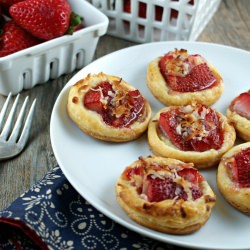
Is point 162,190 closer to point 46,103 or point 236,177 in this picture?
point 236,177

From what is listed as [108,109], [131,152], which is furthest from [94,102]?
[131,152]

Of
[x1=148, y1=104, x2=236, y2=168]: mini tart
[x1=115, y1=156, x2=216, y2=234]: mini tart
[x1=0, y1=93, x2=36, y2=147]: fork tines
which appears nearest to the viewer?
A: [x1=115, y1=156, x2=216, y2=234]: mini tart

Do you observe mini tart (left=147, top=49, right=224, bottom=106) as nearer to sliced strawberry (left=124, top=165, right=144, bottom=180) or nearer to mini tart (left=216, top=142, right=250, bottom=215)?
mini tart (left=216, top=142, right=250, bottom=215)

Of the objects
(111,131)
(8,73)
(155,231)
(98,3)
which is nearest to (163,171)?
(155,231)

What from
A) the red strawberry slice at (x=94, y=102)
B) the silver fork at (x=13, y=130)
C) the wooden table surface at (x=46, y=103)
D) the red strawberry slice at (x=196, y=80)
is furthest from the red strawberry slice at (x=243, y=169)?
the silver fork at (x=13, y=130)

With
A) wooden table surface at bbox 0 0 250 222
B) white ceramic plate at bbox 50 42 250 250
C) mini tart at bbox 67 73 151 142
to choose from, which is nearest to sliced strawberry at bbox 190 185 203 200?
white ceramic plate at bbox 50 42 250 250

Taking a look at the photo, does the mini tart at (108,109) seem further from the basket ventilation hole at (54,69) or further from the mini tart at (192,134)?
the basket ventilation hole at (54,69)
